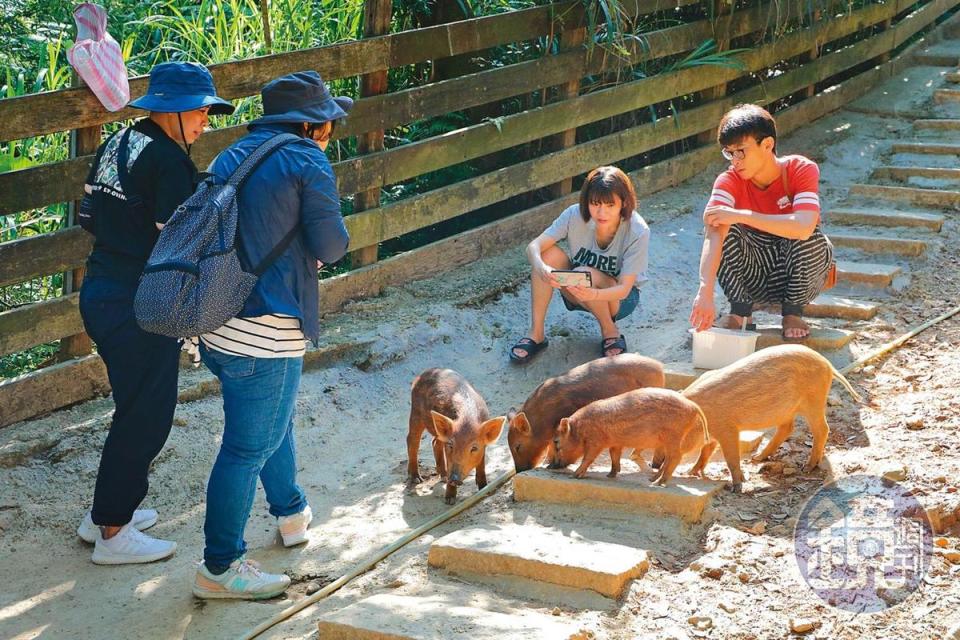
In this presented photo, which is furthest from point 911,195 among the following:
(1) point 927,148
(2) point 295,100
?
(2) point 295,100

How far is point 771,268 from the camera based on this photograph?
5578mm

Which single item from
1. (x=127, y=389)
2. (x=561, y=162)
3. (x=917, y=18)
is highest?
(x=917, y=18)

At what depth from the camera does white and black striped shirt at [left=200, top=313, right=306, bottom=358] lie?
12.1 feet

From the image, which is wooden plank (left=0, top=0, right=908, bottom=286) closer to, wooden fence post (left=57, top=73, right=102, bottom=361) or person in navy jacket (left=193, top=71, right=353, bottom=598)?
wooden fence post (left=57, top=73, right=102, bottom=361)

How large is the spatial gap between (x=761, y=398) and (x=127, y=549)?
2567 millimetres

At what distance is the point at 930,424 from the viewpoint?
14.8ft

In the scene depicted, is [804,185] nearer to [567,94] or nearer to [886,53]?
[567,94]

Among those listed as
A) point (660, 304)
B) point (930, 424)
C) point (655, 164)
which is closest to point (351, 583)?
point (930, 424)

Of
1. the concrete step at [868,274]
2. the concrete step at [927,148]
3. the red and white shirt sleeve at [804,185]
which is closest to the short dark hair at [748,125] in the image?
the red and white shirt sleeve at [804,185]

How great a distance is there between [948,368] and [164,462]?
12.1ft

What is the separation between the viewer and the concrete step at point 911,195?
771 cm

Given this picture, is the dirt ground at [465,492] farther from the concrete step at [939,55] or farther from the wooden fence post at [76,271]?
the concrete step at [939,55]
